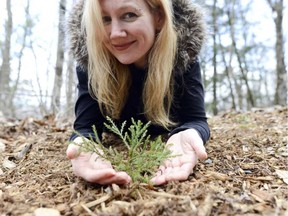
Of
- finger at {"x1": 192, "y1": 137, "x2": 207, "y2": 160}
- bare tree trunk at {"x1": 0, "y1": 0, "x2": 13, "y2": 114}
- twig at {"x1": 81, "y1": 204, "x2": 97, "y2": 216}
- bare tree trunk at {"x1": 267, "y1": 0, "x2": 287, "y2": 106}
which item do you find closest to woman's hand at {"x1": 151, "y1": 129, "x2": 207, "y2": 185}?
finger at {"x1": 192, "y1": 137, "x2": 207, "y2": 160}

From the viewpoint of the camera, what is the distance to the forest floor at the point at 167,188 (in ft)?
3.23

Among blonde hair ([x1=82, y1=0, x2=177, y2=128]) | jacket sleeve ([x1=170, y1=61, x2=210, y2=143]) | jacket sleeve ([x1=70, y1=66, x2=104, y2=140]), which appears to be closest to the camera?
blonde hair ([x1=82, y1=0, x2=177, y2=128])

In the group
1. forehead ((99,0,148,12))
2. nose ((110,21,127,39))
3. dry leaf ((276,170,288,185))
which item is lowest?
dry leaf ((276,170,288,185))

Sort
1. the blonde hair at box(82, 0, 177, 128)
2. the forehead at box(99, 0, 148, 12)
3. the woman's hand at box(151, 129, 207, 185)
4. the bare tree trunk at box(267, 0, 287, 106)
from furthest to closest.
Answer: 1. the bare tree trunk at box(267, 0, 287, 106)
2. the blonde hair at box(82, 0, 177, 128)
3. the forehead at box(99, 0, 148, 12)
4. the woman's hand at box(151, 129, 207, 185)

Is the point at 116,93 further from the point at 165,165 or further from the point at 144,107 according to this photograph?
the point at 165,165

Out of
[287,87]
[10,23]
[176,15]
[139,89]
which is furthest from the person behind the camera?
[10,23]

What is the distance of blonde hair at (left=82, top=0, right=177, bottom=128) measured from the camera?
1734mm

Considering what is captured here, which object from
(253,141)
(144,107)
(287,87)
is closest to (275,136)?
(253,141)

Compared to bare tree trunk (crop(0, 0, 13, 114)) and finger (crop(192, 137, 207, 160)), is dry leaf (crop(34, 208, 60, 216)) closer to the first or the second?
finger (crop(192, 137, 207, 160))

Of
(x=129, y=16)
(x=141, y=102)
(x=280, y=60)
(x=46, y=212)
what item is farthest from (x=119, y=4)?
(x=280, y=60)

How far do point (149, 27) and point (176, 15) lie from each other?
28 cm

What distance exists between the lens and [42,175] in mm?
1437

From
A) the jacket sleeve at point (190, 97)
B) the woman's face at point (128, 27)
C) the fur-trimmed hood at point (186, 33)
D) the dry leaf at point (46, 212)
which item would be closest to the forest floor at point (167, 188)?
the dry leaf at point (46, 212)

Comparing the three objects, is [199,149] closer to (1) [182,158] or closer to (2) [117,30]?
(1) [182,158]
